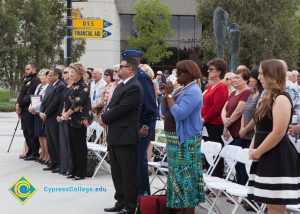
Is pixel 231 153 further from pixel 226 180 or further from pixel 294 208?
pixel 294 208

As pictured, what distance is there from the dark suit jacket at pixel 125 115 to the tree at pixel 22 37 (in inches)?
890

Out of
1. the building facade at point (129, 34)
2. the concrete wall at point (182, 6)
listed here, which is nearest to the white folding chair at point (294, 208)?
the building facade at point (129, 34)

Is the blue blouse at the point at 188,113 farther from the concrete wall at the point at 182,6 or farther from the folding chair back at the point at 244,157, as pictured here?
the concrete wall at the point at 182,6

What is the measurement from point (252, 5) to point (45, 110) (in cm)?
3019

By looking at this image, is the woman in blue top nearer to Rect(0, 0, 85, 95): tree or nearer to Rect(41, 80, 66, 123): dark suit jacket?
Rect(41, 80, 66, 123): dark suit jacket

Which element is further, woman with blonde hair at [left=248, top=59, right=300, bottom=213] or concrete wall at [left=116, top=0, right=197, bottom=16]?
concrete wall at [left=116, top=0, right=197, bottom=16]

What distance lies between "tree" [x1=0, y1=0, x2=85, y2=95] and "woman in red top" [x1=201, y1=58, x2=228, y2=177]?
21781 millimetres

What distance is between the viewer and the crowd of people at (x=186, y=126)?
5.04 metres

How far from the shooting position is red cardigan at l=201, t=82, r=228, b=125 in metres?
8.31

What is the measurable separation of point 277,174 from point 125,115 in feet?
8.35

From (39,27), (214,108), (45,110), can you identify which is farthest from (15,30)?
A: (214,108)

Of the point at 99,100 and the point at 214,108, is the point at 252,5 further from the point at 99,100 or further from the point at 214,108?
the point at 214,108

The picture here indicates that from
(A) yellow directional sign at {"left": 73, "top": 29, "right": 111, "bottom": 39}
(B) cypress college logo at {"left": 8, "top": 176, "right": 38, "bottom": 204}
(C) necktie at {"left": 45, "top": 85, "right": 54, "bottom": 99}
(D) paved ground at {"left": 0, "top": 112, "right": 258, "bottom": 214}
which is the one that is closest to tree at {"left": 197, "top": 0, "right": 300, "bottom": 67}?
(A) yellow directional sign at {"left": 73, "top": 29, "right": 111, "bottom": 39}

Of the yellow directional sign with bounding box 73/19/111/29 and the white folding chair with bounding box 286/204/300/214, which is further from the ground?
the yellow directional sign with bounding box 73/19/111/29
